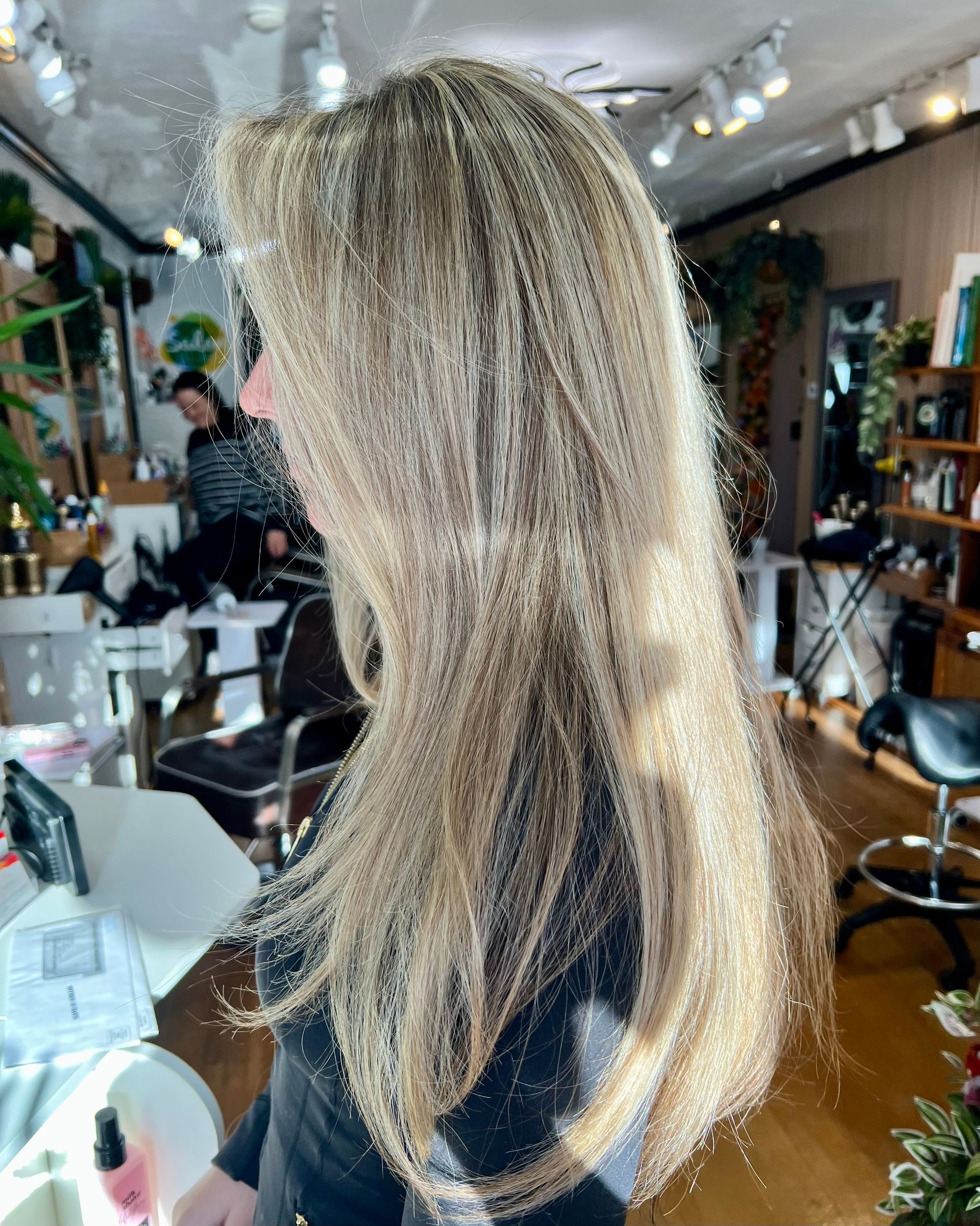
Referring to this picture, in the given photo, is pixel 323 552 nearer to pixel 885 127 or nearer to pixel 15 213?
pixel 15 213

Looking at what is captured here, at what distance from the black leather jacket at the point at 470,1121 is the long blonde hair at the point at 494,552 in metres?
0.02

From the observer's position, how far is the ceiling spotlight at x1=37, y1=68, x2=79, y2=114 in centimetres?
301

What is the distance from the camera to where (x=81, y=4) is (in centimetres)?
286

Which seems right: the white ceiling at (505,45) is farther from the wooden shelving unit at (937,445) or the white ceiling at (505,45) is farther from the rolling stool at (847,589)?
the rolling stool at (847,589)

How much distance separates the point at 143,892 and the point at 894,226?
500 cm

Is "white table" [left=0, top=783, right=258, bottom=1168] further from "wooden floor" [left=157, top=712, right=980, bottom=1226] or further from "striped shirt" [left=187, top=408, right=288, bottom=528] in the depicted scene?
"striped shirt" [left=187, top=408, right=288, bottom=528]

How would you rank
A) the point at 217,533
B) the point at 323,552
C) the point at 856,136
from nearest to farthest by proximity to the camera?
the point at 323,552 → the point at 856,136 → the point at 217,533

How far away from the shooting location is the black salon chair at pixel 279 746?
96.2 inches

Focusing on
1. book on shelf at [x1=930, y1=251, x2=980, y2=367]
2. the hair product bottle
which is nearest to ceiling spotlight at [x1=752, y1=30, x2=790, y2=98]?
book on shelf at [x1=930, y1=251, x2=980, y2=367]

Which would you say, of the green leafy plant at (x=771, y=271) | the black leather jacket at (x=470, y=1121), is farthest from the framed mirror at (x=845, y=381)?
A: the black leather jacket at (x=470, y=1121)

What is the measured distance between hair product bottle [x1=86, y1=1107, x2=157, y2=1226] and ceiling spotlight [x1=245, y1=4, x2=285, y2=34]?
331cm

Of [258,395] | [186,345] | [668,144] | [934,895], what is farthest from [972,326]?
[186,345]

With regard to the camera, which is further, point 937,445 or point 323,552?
point 937,445

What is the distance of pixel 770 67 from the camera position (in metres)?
3.35
